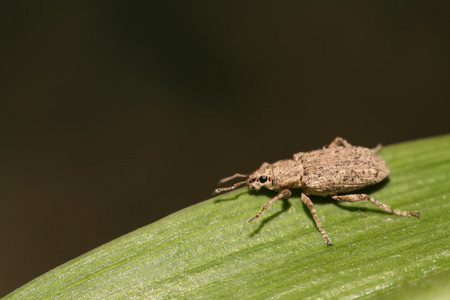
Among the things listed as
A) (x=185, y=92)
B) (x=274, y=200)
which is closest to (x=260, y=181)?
(x=274, y=200)

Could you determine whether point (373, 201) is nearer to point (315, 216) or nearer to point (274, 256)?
point (315, 216)

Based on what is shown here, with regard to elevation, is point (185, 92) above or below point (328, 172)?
above

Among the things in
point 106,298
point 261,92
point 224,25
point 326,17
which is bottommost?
point 106,298

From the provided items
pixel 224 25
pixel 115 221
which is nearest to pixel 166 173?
pixel 115 221

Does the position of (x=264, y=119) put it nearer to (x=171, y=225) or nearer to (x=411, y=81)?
(x=411, y=81)

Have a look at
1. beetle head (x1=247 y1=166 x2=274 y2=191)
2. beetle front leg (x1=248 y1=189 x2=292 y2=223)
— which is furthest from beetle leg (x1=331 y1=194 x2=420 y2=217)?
beetle head (x1=247 y1=166 x2=274 y2=191)
